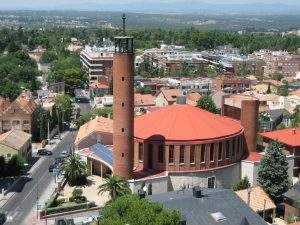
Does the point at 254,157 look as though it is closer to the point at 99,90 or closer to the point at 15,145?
the point at 15,145

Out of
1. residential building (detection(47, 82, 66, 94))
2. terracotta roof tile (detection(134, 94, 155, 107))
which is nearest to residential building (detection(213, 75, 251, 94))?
terracotta roof tile (detection(134, 94, 155, 107))

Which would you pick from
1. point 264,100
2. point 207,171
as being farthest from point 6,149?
point 264,100

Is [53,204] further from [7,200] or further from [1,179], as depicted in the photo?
[1,179]

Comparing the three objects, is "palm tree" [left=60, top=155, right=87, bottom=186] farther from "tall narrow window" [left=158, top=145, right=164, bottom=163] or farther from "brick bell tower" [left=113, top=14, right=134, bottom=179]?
"tall narrow window" [left=158, top=145, right=164, bottom=163]

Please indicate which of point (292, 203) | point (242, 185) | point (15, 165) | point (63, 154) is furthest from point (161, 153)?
point (63, 154)

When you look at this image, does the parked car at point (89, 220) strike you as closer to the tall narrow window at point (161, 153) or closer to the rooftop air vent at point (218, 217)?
the tall narrow window at point (161, 153)
